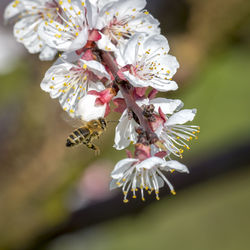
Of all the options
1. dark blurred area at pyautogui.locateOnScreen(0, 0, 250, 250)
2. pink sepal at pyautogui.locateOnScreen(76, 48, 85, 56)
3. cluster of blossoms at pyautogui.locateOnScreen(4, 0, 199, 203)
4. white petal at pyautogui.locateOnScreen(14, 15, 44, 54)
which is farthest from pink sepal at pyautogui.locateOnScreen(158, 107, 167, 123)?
dark blurred area at pyautogui.locateOnScreen(0, 0, 250, 250)

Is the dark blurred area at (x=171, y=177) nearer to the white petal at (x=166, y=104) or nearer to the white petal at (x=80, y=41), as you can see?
the white petal at (x=166, y=104)

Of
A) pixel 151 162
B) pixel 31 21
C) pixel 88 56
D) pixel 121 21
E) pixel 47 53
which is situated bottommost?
pixel 151 162

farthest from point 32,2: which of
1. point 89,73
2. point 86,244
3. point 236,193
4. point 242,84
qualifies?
point 242,84

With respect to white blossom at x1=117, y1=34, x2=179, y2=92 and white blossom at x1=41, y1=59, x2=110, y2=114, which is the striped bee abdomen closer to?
white blossom at x1=41, y1=59, x2=110, y2=114

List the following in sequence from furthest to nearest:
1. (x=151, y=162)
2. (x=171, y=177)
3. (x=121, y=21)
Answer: (x=171, y=177)
(x=121, y=21)
(x=151, y=162)

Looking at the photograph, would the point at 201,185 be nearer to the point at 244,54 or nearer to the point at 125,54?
the point at 125,54

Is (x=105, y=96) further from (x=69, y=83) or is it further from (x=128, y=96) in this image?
(x=69, y=83)

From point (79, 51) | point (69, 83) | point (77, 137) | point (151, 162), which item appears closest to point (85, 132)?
point (77, 137)
